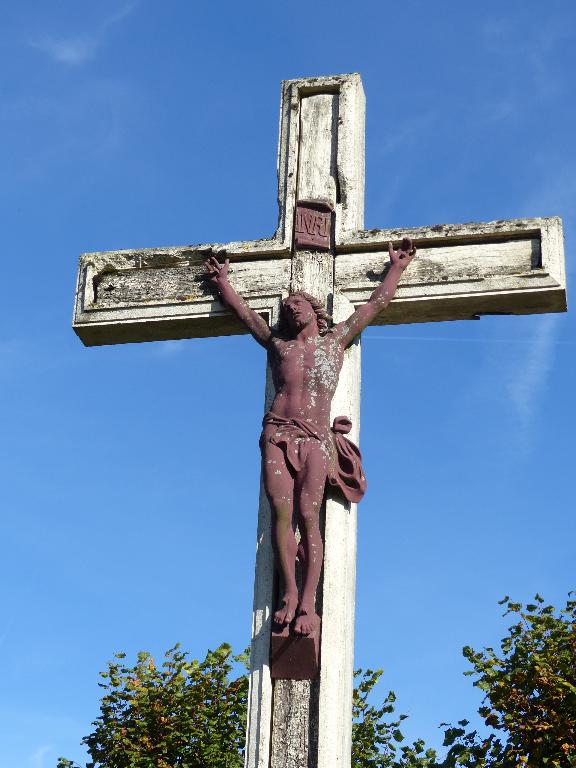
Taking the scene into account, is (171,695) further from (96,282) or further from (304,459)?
(304,459)

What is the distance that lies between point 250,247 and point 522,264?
1410mm

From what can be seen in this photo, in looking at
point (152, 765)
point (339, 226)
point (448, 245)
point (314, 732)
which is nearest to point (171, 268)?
point (339, 226)

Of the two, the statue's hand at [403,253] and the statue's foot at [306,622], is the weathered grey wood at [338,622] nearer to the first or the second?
the statue's foot at [306,622]

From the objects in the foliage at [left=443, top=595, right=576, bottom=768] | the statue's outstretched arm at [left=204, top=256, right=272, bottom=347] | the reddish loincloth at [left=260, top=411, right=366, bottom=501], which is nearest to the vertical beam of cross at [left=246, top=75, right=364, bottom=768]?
the reddish loincloth at [left=260, top=411, right=366, bottom=501]

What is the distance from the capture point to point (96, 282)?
759cm

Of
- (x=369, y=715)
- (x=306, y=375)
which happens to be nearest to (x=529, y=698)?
(x=369, y=715)

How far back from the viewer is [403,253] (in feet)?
23.3

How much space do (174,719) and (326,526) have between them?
7.35 meters

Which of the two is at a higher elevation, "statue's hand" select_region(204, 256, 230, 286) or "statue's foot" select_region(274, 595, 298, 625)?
"statue's hand" select_region(204, 256, 230, 286)

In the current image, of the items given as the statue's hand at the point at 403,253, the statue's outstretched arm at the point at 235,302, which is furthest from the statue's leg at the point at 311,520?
the statue's hand at the point at 403,253

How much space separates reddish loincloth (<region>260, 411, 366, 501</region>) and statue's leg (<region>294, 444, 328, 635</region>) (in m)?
0.05

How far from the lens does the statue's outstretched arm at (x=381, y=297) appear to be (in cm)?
682

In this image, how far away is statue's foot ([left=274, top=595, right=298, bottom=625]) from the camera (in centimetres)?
605

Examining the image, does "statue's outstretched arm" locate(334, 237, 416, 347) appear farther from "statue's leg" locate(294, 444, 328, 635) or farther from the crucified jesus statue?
"statue's leg" locate(294, 444, 328, 635)
